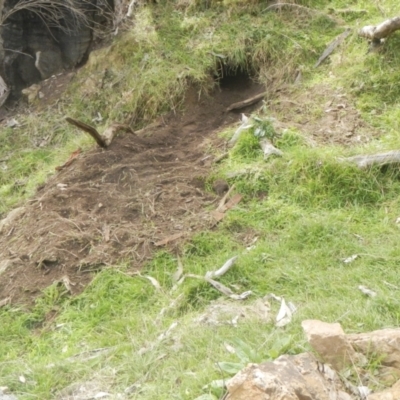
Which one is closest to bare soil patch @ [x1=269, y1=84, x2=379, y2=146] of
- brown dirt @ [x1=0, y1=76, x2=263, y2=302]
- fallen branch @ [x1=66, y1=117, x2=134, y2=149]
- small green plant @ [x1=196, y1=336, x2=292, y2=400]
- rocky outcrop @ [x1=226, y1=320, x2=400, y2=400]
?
brown dirt @ [x1=0, y1=76, x2=263, y2=302]

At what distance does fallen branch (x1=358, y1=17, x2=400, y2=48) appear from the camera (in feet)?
19.6

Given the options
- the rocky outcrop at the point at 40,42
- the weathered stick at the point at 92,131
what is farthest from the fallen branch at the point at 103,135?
the rocky outcrop at the point at 40,42

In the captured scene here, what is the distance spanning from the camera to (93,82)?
9.38 meters

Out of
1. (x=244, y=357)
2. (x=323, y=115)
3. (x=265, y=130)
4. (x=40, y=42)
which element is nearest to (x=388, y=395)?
(x=244, y=357)

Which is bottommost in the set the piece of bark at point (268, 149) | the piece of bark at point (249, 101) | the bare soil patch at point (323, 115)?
the piece of bark at point (249, 101)

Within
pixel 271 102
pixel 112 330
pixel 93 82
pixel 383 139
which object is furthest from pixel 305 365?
pixel 93 82

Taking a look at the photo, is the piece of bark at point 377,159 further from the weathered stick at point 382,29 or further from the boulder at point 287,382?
the boulder at point 287,382

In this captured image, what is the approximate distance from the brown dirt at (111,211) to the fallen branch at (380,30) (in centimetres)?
176

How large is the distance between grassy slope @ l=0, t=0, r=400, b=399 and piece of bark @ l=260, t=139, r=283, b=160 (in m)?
0.10

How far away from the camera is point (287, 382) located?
93.9 inches

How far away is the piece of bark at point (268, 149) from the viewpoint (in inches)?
214

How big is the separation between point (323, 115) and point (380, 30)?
1.10m

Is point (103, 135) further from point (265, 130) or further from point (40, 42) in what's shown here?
point (40, 42)

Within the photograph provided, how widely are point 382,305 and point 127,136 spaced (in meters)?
4.18
